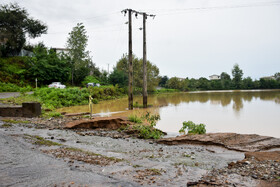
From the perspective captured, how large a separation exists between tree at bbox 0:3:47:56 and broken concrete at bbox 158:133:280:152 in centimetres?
4029

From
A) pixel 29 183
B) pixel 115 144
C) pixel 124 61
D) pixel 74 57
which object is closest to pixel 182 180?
pixel 29 183

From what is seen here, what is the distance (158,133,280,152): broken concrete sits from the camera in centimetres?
524

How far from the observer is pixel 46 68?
120ft

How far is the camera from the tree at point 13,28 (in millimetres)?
37812

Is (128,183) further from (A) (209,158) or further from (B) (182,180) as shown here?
(A) (209,158)

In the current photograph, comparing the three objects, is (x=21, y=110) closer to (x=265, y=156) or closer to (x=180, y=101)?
(x=265, y=156)

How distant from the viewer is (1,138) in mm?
5602

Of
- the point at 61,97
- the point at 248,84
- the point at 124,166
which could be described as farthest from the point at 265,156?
the point at 248,84

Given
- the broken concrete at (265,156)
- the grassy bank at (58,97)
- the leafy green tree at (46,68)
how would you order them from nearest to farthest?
the broken concrete at (265,156) → the grassy bank at (58,97) → the leafy green tree at (46,68)

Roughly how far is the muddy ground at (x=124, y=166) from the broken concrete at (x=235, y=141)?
27cm

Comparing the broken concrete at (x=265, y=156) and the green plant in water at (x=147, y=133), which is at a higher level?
the broken concrete at (x=265, y=156)

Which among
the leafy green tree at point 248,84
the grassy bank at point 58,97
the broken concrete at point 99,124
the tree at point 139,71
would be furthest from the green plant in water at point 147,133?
the leafy green tree at point 248,84

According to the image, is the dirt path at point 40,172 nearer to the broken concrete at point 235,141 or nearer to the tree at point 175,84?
the broken concrete at point 235,141

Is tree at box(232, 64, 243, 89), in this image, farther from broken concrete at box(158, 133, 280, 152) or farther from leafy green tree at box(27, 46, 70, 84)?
broken concrete at box(158, 133, 280, 152)
